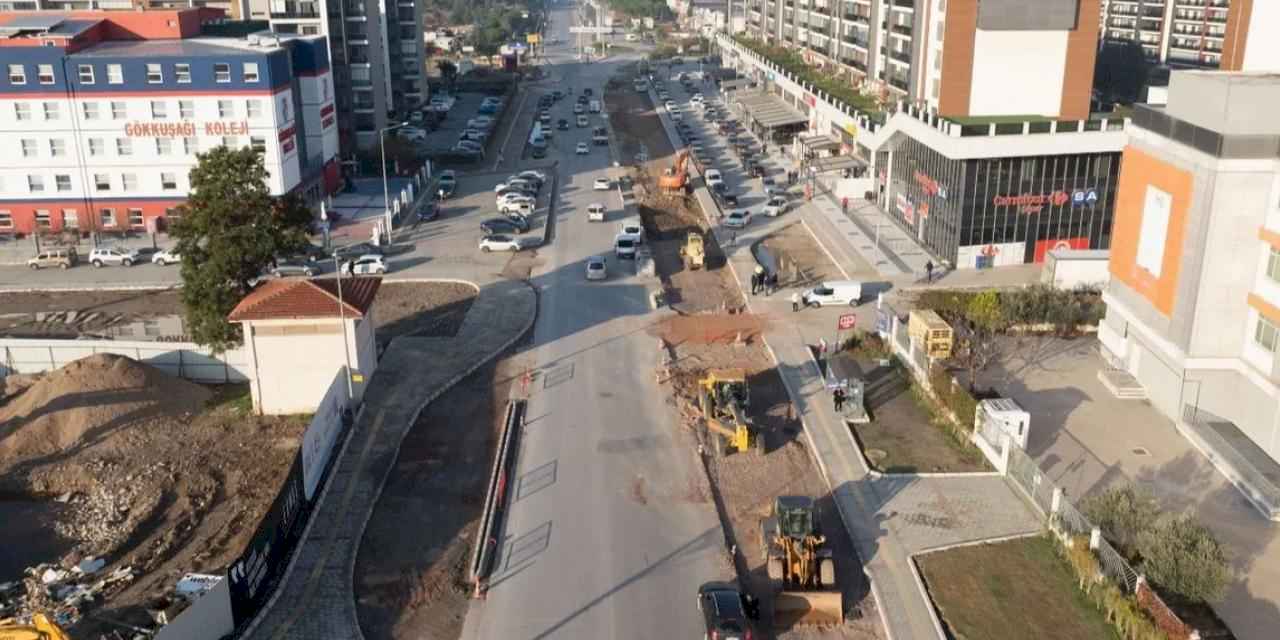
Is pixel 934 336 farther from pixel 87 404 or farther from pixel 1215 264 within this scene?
pixel 87 404

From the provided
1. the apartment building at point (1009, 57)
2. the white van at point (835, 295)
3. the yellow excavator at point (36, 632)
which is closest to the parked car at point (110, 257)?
the white van at point (835, 295)

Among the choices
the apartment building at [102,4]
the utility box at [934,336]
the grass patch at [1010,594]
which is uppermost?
the apartment building at [102,4]

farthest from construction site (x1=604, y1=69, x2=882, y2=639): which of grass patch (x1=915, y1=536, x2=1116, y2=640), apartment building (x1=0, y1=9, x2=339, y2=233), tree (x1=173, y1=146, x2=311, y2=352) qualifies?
apartment building (x1=0, y1=9, x2=339, y2=233)

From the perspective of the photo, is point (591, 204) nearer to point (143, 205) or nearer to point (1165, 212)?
point (143, 205)

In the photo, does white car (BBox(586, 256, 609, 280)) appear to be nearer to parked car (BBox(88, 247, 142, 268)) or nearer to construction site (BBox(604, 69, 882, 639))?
construction site (BBox(604, 69, 882, 639))

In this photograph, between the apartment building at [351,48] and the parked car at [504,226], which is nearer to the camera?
the parked car at [504,226]

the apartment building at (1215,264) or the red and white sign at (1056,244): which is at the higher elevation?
the apartment building at (1215,264)

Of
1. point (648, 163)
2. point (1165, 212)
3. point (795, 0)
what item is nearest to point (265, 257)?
point (1165, 212)

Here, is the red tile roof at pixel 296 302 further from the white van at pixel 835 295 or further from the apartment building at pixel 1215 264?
the apartment building at pixel 1215 264
